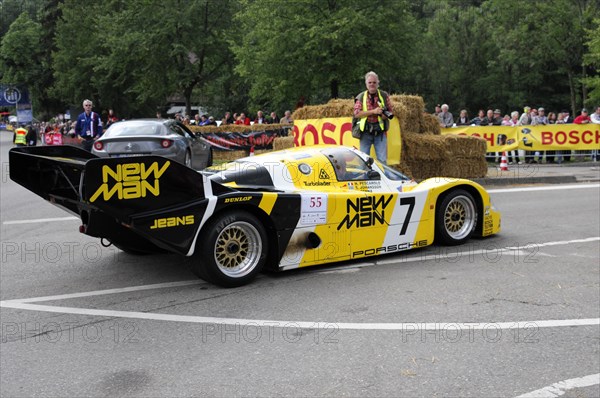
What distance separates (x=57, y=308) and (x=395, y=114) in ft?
32.9

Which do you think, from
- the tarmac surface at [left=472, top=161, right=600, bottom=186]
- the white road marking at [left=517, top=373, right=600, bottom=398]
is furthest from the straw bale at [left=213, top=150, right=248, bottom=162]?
the white road marking at [left=517, top=373, right=600, bottom=398]

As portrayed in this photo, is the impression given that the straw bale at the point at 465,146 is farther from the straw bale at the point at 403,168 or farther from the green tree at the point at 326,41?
the green tree at the point at 326,41

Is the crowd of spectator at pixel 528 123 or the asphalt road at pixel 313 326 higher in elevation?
the crowd of spectator at pixel 528 123

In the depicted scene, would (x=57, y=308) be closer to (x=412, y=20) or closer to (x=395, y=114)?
(x=395, y=114)

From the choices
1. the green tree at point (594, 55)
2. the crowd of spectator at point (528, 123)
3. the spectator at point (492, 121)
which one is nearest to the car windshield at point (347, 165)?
the crowd of spectator at point (528, 123)

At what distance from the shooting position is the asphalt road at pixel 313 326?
423cm

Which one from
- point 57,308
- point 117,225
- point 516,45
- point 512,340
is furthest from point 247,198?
point 516,45

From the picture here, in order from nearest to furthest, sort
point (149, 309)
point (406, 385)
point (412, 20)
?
point (406, 385)
point (149, 309)
point (412, 20)

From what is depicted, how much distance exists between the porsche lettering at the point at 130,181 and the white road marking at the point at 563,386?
3.46 metres

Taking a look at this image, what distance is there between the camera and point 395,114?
14.6m

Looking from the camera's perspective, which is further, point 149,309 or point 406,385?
point 149,309

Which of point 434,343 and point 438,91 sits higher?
point 438,91

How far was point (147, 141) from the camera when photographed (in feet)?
49.4

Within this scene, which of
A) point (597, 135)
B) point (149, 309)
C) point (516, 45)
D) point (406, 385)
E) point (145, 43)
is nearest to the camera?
point (406, 385)
